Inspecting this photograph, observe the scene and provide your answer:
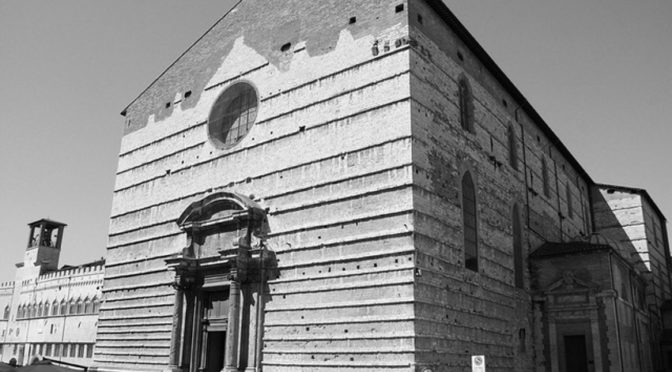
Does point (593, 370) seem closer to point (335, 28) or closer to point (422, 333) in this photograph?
point (422, 333)

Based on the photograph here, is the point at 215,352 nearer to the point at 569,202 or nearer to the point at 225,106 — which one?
the point at 225,106

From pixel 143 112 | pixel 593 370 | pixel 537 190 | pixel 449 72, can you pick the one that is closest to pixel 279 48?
pixel 449 72

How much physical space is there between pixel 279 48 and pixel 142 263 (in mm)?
8109

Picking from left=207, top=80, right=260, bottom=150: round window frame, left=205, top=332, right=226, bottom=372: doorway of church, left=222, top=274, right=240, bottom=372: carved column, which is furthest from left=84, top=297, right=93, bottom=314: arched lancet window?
left=222, top=274, right=240, bottom=372: carved column

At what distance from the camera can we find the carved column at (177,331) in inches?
642

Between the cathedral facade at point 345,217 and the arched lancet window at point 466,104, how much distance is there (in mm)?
61

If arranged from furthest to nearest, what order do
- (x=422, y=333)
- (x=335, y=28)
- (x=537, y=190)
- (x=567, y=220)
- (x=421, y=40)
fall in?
(x=567, y=220) → (x=537, y=190) → (x=335, y=28) → (x=421, y=40) → (x=422, y=333)

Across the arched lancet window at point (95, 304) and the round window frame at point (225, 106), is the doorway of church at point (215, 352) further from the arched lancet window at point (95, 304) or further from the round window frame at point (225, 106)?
the arched lancet window at point (95, 304)

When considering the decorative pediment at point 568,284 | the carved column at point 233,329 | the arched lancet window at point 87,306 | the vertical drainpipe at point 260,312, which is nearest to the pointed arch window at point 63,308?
the arched lancet window at point 87,306

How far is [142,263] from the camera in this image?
19.0m

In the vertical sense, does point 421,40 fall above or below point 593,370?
above

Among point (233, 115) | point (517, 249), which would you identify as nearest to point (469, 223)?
point (517, 249)

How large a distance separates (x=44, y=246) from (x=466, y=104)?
35998 mm

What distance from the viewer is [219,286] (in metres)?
16.0
